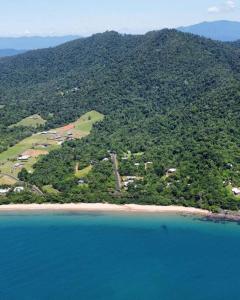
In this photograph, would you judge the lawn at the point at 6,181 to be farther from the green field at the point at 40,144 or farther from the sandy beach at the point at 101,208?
the sandy beach at the point at 101,208

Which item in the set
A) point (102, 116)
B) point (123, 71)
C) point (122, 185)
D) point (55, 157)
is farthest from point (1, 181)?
point (123, 71)

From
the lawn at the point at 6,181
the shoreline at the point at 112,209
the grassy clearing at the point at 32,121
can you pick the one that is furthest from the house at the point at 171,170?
the grassy clearing at the point at 32,121

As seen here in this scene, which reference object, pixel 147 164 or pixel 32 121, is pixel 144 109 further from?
pixel 147 164

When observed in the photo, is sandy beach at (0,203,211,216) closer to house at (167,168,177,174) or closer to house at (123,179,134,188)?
house at (123,179,134,188)

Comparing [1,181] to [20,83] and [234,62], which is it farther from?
[20,83]

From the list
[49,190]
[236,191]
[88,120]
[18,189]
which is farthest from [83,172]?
[88,120]

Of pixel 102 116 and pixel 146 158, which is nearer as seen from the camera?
pixel 146 158
